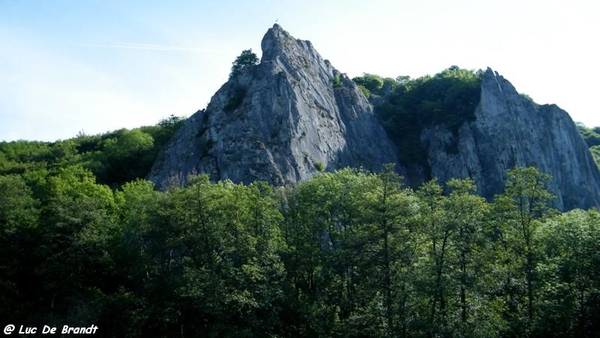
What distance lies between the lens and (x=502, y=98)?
73.7 metres

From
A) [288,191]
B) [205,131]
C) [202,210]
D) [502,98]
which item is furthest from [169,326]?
[502,98]

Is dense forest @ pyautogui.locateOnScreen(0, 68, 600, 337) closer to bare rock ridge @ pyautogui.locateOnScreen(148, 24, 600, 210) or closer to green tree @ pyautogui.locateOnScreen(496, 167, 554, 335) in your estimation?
green tree @ pyautogui.locateOnScreen(496, 167, 554, 335)

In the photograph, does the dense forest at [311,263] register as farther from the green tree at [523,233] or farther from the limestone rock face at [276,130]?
the limestone rock face at [276,130]

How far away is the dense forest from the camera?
24.6 meters

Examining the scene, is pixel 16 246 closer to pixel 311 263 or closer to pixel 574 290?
pixel 311 263

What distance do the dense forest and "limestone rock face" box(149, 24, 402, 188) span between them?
604 inches

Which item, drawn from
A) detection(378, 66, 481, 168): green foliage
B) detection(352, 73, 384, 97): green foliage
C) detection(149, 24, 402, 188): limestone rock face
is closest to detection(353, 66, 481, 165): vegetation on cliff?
detection(378, 66, 481, 168): green foliage

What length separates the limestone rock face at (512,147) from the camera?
6894cm

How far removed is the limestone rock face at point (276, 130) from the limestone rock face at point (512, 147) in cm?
849

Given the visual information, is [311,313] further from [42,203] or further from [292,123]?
[292,123]

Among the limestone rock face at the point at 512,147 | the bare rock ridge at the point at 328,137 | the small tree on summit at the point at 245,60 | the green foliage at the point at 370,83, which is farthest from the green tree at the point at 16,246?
the green foliage at the point at 370,83

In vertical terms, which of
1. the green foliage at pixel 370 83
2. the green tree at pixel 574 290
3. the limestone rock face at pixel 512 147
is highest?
the green foliage at pixel 370 83

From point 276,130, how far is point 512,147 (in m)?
36.0

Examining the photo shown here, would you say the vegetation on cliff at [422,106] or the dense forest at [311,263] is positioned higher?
the vegetation on cliff at [422,106]
